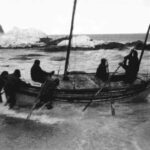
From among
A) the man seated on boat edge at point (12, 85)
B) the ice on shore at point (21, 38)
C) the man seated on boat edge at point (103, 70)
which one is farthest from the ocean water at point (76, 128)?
the ice on shore at point (21, 38)

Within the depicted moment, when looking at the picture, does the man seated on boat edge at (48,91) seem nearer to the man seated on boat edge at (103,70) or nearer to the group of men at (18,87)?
the group of men at (18,87)

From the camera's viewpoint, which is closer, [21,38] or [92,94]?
[92,94]

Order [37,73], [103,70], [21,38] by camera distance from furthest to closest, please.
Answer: [21,38] → [103,70] → [37,73]

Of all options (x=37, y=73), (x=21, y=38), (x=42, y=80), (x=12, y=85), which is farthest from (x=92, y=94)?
(x=21, y=38)

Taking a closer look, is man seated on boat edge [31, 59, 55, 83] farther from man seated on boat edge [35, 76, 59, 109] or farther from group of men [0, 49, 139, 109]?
man seated on boat edge [35, 76, 59, 109]

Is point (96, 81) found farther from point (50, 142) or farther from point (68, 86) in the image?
point (50, 142)

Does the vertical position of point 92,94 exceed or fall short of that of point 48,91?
A: it falls short

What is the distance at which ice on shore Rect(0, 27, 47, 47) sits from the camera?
6817cm

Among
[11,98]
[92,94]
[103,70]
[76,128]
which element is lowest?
[76,128]

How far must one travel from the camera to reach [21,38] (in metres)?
74.8

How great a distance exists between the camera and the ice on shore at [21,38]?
68.2m

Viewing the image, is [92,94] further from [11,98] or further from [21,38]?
[21,38]

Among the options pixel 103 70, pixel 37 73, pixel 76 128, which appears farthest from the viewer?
pixel 103 70

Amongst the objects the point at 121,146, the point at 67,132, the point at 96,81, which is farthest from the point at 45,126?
the point at 96,81
